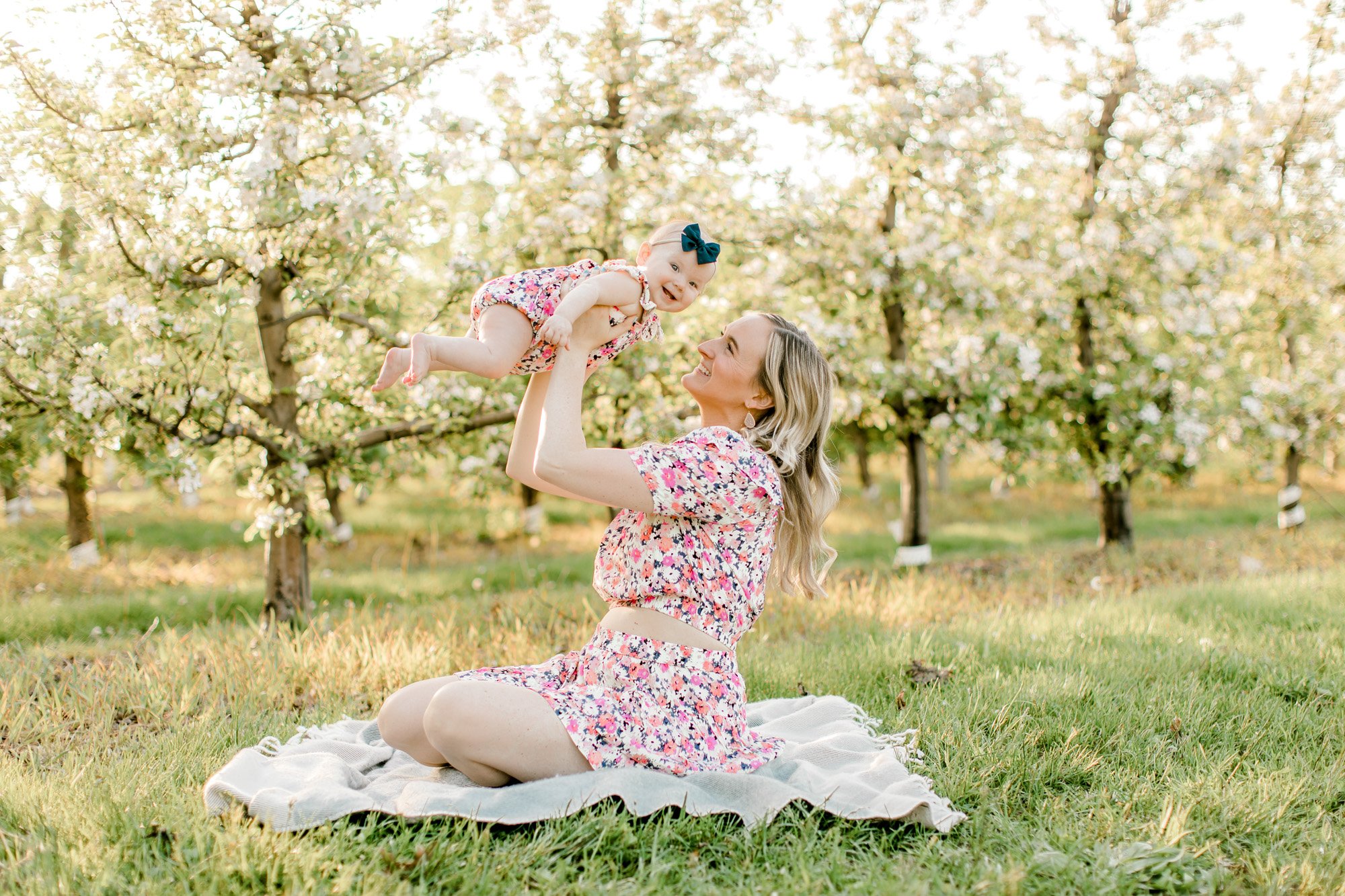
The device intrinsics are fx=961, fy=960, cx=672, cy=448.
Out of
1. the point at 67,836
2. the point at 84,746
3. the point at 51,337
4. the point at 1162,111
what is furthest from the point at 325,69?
the point at 1162,111

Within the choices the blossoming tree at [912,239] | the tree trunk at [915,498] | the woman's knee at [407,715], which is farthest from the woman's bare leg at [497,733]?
the tree trunk at [915,498]

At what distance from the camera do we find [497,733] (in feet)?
9.86

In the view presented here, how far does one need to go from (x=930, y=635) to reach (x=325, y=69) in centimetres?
476

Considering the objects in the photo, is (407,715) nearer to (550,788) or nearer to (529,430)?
(550,788)

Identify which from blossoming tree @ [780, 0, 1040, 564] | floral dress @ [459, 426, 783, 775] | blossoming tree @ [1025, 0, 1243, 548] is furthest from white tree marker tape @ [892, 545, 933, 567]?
floral dress @ [459, 426, 783, 775]

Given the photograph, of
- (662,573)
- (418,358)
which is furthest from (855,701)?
(418,358)

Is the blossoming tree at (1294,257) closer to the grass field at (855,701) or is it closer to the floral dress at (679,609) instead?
the grass field at (855,701)

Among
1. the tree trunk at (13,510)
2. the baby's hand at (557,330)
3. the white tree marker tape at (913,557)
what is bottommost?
the tree trunk at (13,510)

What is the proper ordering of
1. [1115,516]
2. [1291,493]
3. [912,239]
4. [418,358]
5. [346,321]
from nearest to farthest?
[418,358], [346,321], [912,239], [1115,516], [1291,493]

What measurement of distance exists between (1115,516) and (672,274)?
31.8 ft

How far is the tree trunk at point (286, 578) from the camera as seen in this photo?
6.55 meters

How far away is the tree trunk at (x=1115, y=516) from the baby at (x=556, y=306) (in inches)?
372

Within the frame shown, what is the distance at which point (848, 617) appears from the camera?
6.51 meters

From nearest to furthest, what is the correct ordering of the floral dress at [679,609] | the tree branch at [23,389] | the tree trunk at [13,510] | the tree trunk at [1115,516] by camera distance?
the floral dress at [679,609]
the tree branch at [23,389]
the tree trunk at [1115,516]
the tree trunk at [13,510]
